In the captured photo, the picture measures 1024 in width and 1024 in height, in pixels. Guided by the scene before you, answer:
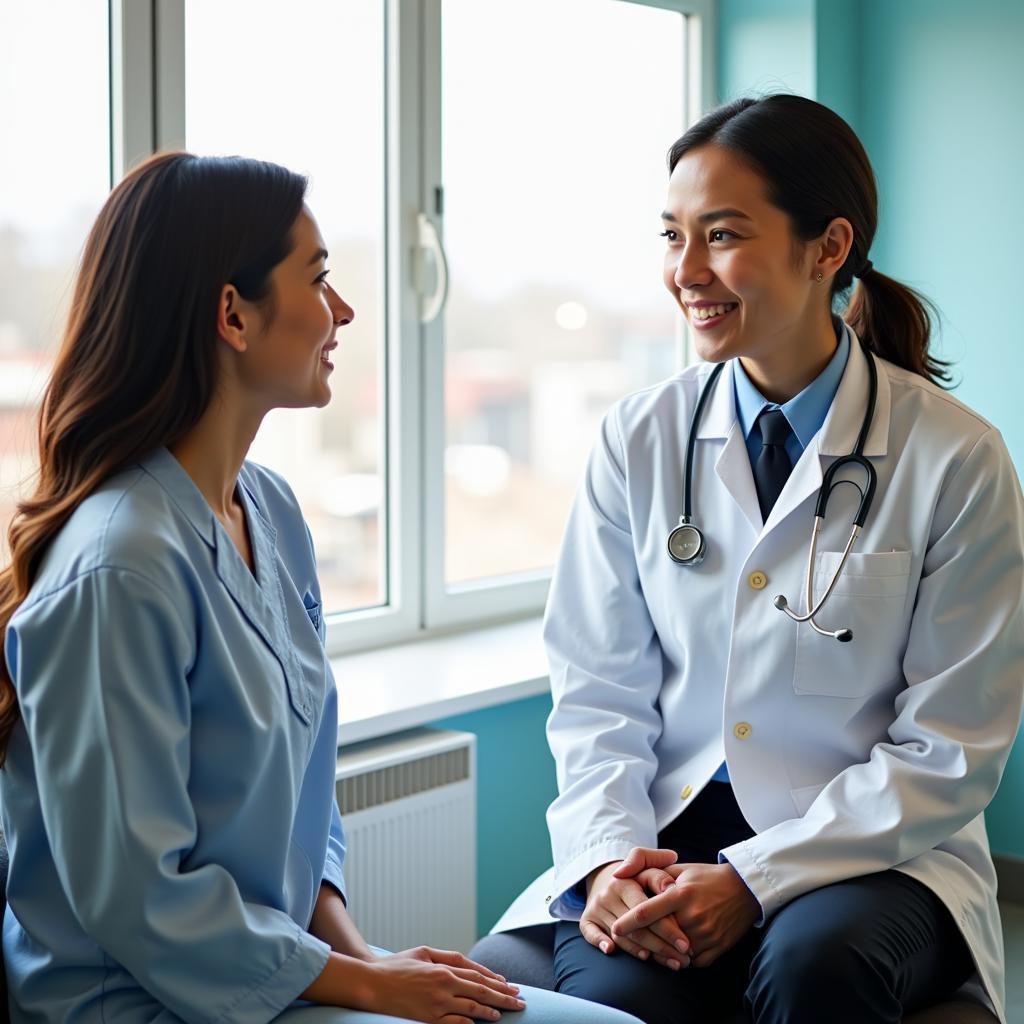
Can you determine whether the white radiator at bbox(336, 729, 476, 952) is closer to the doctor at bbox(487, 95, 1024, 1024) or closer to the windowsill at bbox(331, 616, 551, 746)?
the windowsill at bbox(331, 616, 551, 746)

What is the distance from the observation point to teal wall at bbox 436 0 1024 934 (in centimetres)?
278

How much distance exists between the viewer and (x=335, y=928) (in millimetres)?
1361

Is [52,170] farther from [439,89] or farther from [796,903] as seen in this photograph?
[796,903]

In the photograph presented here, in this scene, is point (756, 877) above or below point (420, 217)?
below

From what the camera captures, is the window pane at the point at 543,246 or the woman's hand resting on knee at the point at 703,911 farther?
the window pane at the point at 543,246

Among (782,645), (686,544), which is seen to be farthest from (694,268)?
(782,645)

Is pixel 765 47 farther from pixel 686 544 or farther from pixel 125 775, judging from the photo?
pixel 125 775

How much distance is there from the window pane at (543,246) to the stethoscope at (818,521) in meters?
1.03

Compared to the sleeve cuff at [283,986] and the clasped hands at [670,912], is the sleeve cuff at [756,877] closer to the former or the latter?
the clasped hands at [670,912]

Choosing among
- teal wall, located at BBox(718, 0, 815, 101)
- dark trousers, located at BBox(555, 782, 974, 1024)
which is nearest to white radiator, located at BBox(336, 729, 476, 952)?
dark trousers, located at BBox(555, 782, 974, 1024)

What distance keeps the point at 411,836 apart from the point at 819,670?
33.7 inches

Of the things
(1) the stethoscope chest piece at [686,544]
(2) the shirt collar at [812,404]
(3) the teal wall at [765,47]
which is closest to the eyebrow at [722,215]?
(2) the shirt collar at [812,404]

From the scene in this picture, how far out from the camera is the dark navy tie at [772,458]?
1671 millimetres

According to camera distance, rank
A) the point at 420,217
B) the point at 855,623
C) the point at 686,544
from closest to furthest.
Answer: the point at 855,623, the point at 686,544, the point at 420,217
